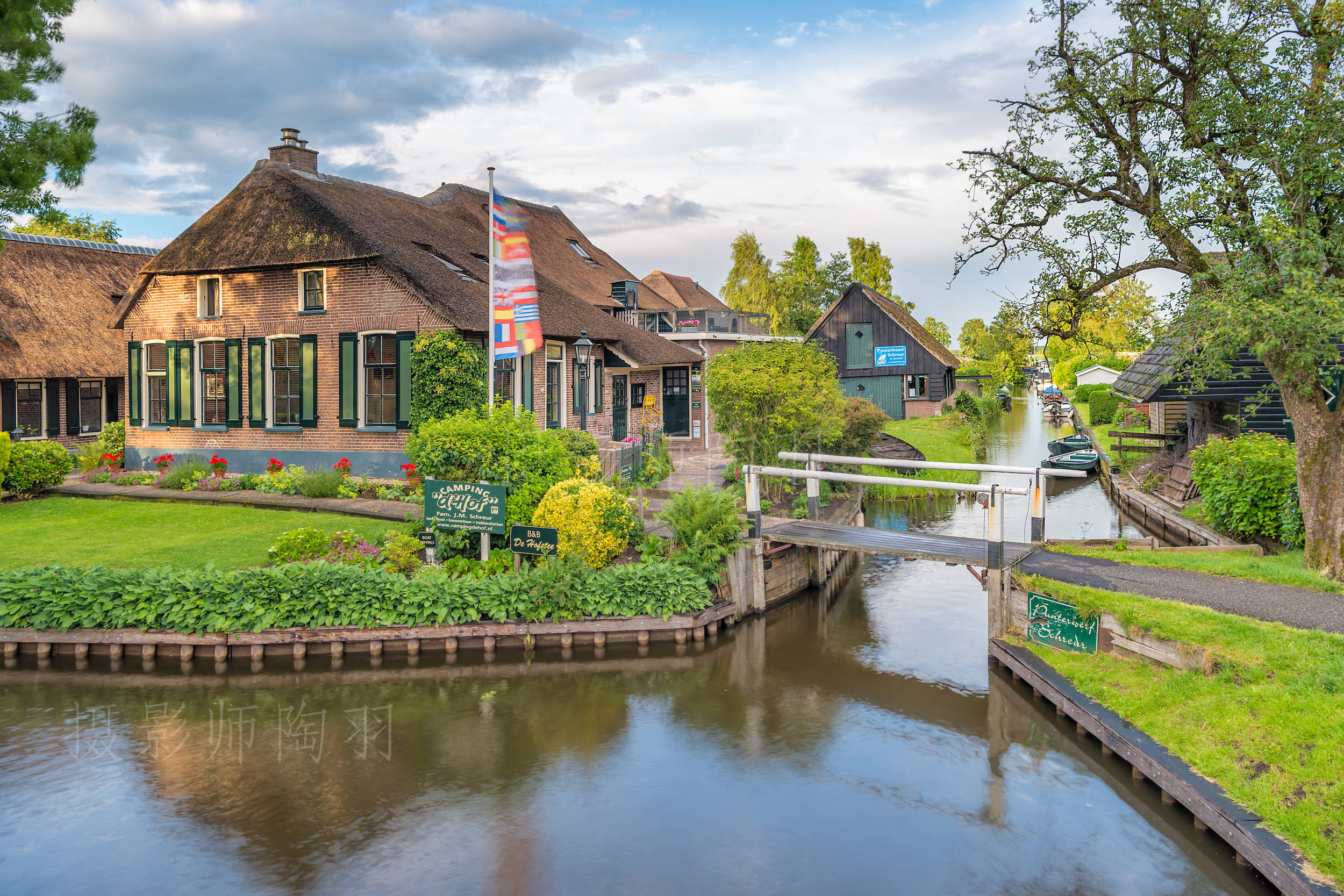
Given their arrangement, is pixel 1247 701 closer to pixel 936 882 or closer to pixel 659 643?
pixel 936 882

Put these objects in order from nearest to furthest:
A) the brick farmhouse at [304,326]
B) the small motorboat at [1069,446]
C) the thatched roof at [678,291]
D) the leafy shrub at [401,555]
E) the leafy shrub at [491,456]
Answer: the leafy shrub at [401,555], the leafy shrub at [491,456], the brick farmhouse at [304,326], the small motorboat at [1069,446], the thatched roof at [678,291]

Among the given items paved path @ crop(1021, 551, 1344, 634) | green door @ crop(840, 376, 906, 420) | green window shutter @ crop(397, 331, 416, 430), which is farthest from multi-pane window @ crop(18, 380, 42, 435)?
green door @ crop(840, 376, 906, 420)

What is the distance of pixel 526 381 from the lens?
2220 cm

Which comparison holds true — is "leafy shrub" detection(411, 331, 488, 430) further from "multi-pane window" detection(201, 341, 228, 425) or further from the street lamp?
"multi-pane window" detection(201, 341, 228, 425)

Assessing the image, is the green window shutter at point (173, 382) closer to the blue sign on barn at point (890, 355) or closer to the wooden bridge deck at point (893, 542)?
the wooden bridge deck at point (893, 542)

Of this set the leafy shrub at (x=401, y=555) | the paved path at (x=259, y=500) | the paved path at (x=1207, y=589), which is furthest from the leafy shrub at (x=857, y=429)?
the leafy shrub at (x=401, y=555)

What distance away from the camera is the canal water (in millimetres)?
7629

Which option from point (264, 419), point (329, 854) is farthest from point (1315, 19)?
point (264, 419)

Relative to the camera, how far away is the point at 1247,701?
8.29 m

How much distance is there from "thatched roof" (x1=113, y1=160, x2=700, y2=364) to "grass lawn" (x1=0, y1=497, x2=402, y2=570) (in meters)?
5.69

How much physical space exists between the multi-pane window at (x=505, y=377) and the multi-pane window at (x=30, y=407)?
15682 millimetres

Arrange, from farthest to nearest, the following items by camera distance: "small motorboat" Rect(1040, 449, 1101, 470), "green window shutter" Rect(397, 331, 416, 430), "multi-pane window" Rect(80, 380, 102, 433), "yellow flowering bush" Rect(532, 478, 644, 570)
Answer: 1. "small motorboat" Rect(1040, 449, 1101, 470)
2. "multi-pane window" Rect(80, 380, 102, 433)
3. "green window shutter" Rect(397, 331, 416, 430)
4. "yellow flowering bush" Rect(532, 478, 644, 570)

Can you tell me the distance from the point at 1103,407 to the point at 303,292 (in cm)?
4166

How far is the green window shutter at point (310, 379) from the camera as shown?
69.6 ft
